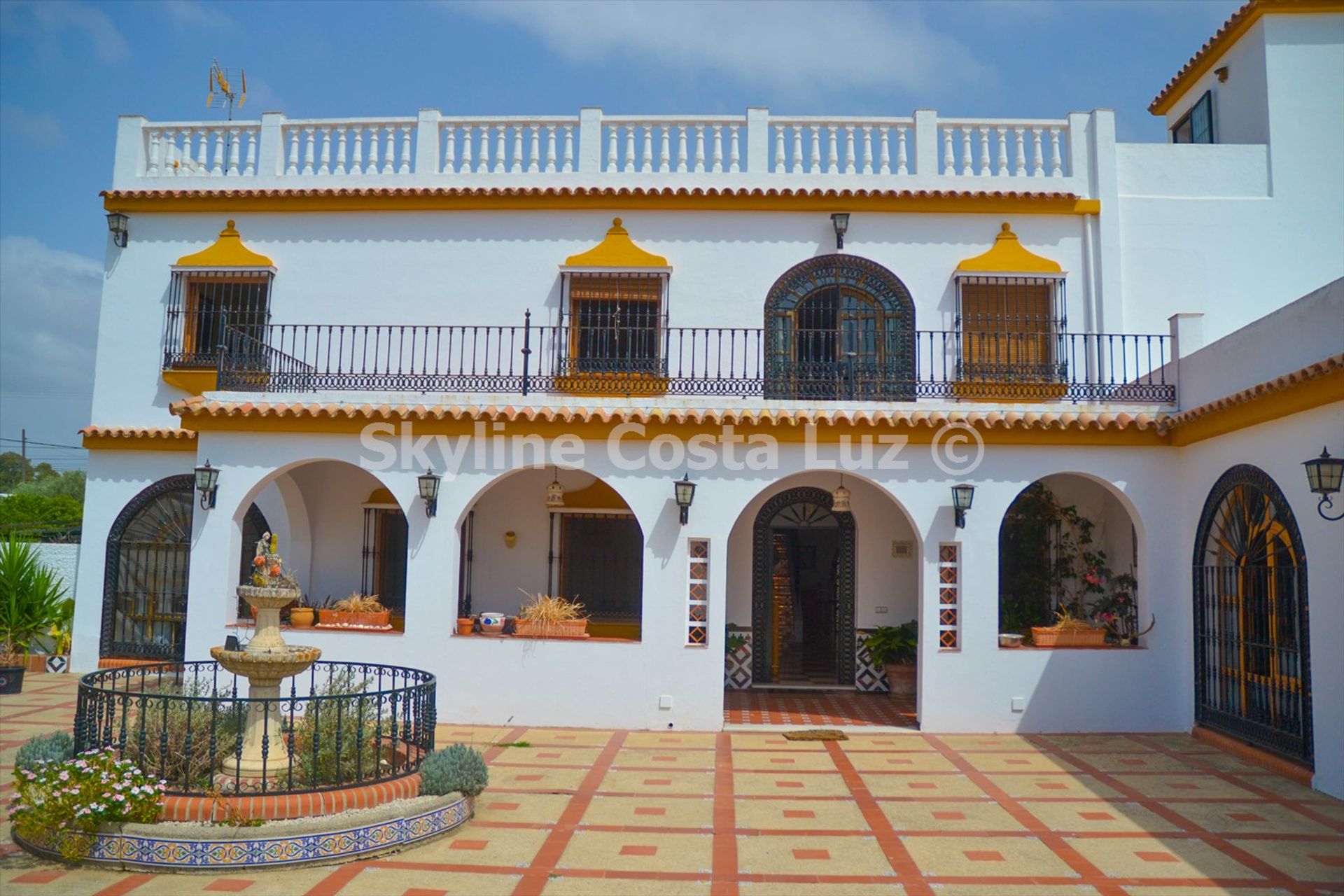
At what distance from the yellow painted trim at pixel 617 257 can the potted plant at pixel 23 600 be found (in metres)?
8.07

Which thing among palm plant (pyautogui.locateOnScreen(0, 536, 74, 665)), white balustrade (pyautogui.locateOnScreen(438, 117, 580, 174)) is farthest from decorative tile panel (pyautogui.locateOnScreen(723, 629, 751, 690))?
palm plant (pyautogui.locateOnScreen(0, 536, 74, 665))

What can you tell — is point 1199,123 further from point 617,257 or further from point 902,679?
point 902,679

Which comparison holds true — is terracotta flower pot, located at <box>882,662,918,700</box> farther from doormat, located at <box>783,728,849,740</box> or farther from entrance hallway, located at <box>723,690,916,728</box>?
doormat, located at <box>783,728,849,740</box>

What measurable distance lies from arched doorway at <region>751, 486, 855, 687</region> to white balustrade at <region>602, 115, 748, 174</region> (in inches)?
177

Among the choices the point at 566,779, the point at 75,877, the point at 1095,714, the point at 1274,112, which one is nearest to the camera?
the point at 75,877

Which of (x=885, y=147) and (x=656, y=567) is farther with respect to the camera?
(x=885, y=147)

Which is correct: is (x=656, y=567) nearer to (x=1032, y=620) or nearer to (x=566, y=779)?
(x=566, y=779)

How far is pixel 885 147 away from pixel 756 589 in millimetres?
6043

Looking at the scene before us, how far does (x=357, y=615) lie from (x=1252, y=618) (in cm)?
942

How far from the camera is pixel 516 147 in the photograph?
45.7 feet

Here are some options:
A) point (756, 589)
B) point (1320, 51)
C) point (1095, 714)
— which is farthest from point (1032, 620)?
point (1320, 51)

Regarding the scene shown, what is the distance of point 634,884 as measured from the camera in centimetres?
620

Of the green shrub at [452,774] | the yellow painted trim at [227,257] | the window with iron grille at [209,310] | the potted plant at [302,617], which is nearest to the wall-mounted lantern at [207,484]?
the potted plant at [302,617]

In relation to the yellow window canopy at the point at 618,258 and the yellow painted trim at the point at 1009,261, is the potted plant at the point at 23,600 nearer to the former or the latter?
the yellow window canopy at the point at 618,258
